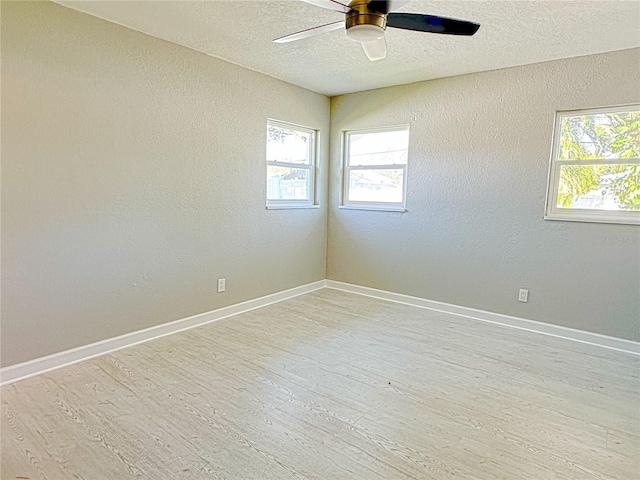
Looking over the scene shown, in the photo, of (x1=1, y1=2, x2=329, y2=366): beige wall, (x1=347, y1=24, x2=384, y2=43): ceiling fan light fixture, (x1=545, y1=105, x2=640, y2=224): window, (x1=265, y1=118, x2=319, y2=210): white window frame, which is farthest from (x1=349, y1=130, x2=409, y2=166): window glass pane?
(x1=347, y1=24, x2=384, y2=43): ceiling fan light fixture

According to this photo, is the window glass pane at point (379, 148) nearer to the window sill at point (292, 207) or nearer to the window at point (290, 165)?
the window at point (290, 165)

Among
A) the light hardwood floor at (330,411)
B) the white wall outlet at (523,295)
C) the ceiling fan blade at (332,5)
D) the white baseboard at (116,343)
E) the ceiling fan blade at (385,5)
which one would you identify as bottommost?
the light hardwood floor at (330,411)

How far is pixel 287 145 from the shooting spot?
432 cm

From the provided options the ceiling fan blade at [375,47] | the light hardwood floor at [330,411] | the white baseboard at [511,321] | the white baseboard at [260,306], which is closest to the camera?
the light hardwood floor at [330,411]

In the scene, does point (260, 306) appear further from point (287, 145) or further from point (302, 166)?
point (287, 145)

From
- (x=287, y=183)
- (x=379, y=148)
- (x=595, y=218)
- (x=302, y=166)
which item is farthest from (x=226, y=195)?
(x=595, y=218)

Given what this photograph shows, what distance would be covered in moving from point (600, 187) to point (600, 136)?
425mm

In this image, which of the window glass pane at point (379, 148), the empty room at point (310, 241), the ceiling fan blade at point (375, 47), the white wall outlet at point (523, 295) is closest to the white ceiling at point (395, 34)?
the empty room at point (310, 241)

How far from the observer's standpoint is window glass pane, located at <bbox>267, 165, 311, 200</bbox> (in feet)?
13.7

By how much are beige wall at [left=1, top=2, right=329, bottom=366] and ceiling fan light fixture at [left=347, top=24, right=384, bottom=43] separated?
180 cm

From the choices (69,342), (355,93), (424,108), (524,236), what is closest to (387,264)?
(524,236)

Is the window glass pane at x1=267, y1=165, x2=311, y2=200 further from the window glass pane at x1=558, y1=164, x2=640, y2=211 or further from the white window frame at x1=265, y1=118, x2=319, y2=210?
the window glass pane at x1=558, y1=164, x2=640, y2=211

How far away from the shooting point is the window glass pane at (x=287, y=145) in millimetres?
4109

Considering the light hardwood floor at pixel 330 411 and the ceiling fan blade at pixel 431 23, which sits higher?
the ceiling fan blade at pixel 431 23
